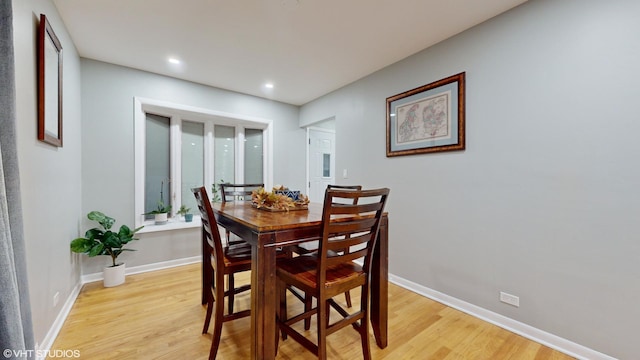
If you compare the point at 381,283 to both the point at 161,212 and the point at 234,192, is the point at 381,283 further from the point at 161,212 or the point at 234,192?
the point at 161,212

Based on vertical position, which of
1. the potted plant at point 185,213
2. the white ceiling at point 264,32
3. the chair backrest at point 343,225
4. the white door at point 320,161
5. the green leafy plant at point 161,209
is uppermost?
the white ceiling at point 264,32

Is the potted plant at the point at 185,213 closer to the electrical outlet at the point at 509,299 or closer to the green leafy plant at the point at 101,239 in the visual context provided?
the green leafy plant at the point at 101,239

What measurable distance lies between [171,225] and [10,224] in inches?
101

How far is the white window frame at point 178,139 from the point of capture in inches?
122

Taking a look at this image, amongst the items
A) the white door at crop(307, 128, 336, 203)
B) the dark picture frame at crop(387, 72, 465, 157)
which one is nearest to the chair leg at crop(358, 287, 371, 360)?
the dark picture frame at crop(387, 72, 465, 157)

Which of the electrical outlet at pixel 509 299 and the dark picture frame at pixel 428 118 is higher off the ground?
the dark picture frame at pixel 428 118

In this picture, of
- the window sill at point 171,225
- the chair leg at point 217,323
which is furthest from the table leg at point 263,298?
the window sill at point 171,225

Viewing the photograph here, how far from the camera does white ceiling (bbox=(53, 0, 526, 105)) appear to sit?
195 cm

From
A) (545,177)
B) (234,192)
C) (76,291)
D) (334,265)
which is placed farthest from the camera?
(234,192)

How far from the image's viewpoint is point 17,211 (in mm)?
924

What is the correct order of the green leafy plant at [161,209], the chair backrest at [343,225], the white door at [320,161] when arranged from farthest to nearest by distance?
the white door at [320,161] → the green leafy plant at [161,209] → the chair backrest at [343,225]

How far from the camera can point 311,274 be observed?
1.44 m

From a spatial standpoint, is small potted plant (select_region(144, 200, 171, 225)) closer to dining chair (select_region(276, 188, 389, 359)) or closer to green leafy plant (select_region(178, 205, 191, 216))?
green leafy plant (select_region(178, 205, 191, 216))

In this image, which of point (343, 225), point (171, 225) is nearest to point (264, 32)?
point (343, 225)
